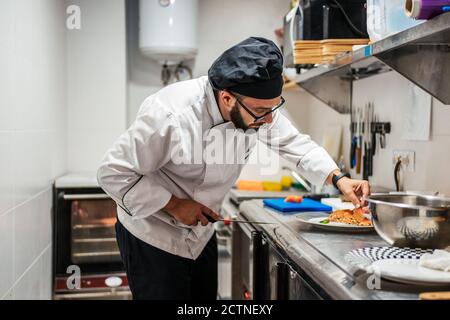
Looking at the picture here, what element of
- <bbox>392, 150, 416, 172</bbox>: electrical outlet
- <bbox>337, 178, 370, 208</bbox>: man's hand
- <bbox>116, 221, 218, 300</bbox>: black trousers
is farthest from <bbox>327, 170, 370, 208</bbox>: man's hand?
<bbox>116, 221, 218, 300</bbox>: black trousers

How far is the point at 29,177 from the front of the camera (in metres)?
2.26

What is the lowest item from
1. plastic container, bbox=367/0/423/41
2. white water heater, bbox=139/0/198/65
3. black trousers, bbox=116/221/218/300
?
black trousers, bbox=116/221/218/300

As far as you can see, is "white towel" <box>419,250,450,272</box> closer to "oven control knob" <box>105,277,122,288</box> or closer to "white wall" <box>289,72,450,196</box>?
"white wall" <box>289,72,450,196</box>

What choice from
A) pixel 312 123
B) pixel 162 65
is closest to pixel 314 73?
pixel 312 123

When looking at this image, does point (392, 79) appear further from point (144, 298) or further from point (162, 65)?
point (162, 65)

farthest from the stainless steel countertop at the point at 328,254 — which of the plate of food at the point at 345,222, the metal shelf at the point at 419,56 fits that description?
the metal shelf at the point at 419,56

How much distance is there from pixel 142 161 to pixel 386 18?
0.92m

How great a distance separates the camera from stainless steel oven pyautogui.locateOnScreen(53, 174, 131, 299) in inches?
110

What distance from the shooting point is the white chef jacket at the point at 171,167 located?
154 cm

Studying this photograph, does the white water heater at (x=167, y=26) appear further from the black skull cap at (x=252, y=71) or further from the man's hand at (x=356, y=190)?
the man's hand at (x=356, y=190)

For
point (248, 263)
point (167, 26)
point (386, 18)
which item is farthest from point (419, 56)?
point (167, 26)

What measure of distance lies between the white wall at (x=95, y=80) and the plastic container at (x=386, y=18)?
185cm

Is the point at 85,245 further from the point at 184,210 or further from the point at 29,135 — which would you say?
the point at 184,210

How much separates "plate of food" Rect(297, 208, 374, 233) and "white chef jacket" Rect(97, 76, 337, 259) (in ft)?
0.55
